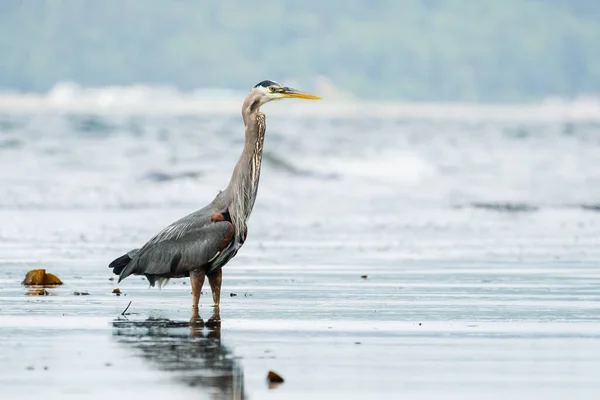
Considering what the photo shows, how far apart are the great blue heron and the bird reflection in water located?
0.46m

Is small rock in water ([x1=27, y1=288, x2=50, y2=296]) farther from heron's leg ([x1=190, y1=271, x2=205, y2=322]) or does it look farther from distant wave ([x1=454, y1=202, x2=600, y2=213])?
distant wave ([x1=454, y1=202, x2=600, y2=213])

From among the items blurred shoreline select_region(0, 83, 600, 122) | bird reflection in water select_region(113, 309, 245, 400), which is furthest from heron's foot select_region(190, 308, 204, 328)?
blurred shoreline select_region(0, 83, 600, 122)

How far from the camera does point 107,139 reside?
4928 cm

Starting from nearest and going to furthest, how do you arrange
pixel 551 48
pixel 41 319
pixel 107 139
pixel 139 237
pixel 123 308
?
pixel 41 319 → pixel 123 308 → pixel 139 237 → pixel 107 139 → pixel 551 48

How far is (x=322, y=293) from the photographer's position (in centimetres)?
1288

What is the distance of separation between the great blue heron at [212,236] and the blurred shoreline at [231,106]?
2842 inches

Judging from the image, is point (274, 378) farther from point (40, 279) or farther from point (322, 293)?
point (40, 279)

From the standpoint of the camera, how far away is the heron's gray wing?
37.6ft

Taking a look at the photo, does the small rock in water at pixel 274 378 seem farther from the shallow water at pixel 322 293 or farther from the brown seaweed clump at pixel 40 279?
the brown seaweed clump at pixel 40 279

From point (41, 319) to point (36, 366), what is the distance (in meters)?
2.20

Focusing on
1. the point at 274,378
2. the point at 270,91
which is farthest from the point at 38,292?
the point at 274,378

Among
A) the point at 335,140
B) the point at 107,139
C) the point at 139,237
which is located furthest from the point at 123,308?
the point at 335,140

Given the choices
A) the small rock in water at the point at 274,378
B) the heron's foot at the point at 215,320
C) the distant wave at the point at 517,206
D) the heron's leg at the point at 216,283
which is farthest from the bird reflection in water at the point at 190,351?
the distant wave at the point at 517,206

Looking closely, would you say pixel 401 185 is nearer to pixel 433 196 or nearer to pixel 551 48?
pixel 433 196
